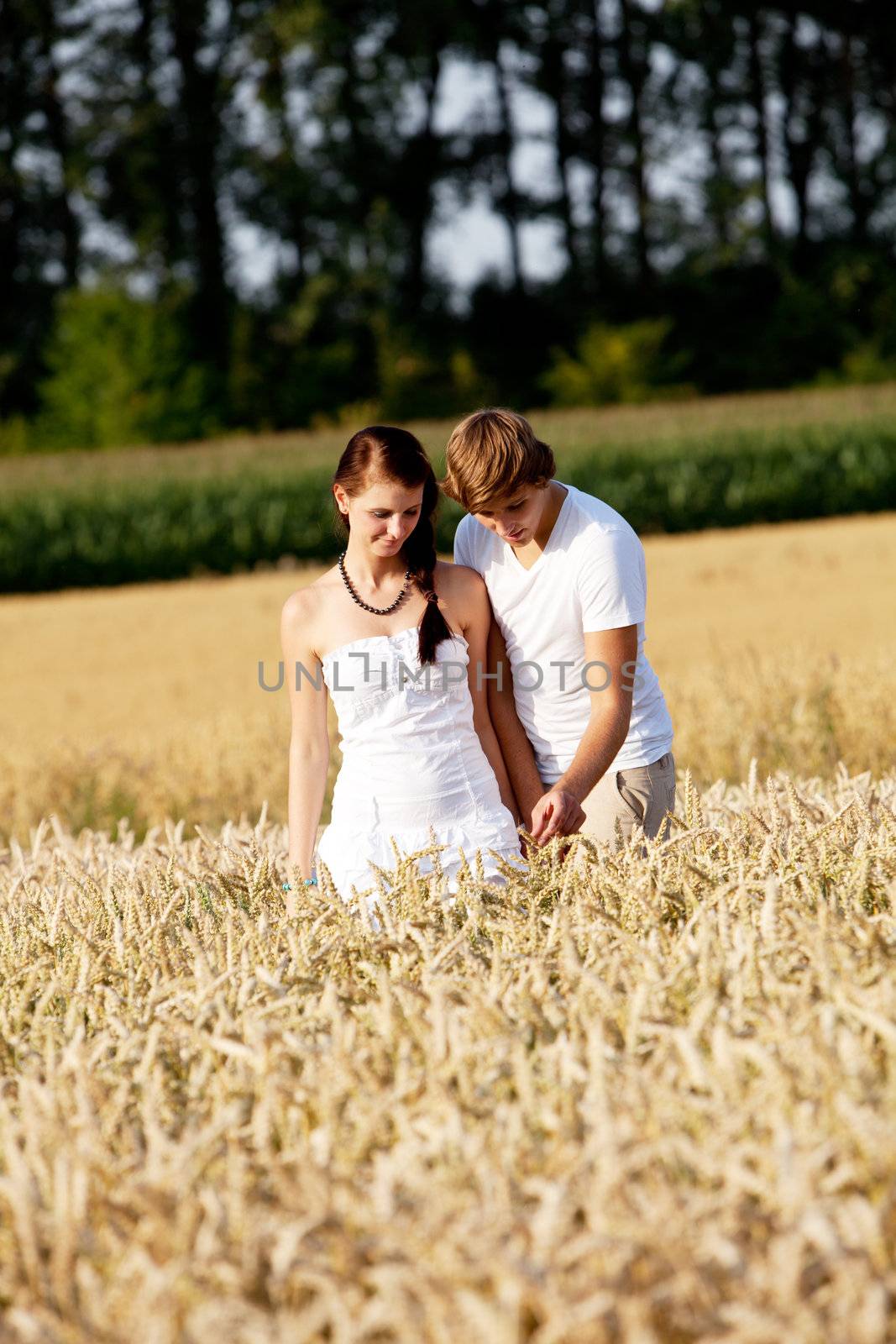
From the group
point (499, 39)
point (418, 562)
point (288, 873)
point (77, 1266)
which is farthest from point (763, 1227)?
point (499, 39)

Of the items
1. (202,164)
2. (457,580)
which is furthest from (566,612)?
(202,164)

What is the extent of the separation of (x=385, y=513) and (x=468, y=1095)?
1709 millimetres

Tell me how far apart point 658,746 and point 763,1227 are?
2.38 meters

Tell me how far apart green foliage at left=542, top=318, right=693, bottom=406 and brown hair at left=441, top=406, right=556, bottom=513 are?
33849mm

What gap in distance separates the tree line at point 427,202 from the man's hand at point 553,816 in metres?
Result: 34.2

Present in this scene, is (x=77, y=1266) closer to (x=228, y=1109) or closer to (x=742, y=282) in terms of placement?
(x=228, y=1109)

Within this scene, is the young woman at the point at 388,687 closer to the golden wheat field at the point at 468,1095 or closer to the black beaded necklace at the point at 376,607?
the black beaded necklace at the point at 376,607

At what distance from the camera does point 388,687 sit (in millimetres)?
3385

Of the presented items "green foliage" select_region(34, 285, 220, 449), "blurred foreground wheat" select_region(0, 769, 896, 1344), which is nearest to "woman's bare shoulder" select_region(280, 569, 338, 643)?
"blurred foreground wheat" select_region(0, 769, 896, 1344)

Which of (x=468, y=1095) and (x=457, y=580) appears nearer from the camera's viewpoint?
(x=468, y=1095)

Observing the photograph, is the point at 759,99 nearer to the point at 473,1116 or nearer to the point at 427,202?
the point at 427,202

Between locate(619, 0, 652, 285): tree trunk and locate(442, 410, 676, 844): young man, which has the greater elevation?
locate(619, 0, 652, 285): tree trunk

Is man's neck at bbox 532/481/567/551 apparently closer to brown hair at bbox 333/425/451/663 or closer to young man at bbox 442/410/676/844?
young man at bbox 442/410/676/844

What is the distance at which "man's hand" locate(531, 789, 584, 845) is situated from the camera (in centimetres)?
310
